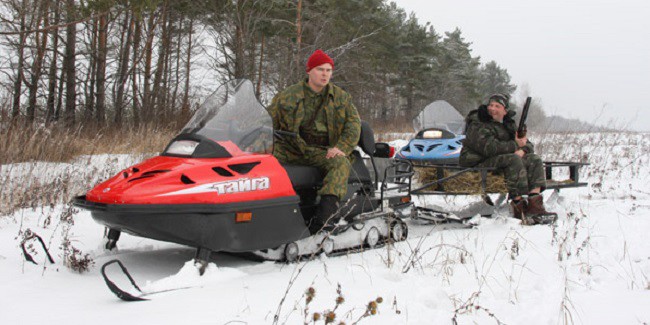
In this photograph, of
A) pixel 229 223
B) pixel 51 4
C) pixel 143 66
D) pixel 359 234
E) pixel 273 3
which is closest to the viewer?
pixel 229 223

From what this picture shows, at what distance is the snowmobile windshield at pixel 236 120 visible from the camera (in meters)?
3.91

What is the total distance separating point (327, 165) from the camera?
4445 mm

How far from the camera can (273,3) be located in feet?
55.5

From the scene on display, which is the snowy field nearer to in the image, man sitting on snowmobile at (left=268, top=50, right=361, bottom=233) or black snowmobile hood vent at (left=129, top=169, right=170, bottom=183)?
black snowmobile hood vent at (left=129, top=169, right=170, bottom=183)

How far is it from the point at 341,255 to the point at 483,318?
1819 mm

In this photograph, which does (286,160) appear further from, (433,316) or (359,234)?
(433,316)

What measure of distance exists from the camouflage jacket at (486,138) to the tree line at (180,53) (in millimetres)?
4784

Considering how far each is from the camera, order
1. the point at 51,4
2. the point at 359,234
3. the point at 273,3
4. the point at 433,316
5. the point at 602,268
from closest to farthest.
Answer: the point at 433,316 < the point at 602,268 < the point at 359,234 < the point at 51,4 < the point at 273,3

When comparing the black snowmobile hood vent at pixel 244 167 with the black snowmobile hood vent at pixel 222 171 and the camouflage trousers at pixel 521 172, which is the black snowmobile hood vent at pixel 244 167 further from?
the camouflage trousers at pixel 521 172

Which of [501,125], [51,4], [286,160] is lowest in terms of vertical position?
[286,160]

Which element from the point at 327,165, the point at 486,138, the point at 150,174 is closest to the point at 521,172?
the point at 486,138

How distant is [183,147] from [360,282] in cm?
156

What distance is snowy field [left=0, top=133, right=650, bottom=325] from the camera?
111 inches

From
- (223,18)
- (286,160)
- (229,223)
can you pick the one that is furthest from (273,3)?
(229,223)
